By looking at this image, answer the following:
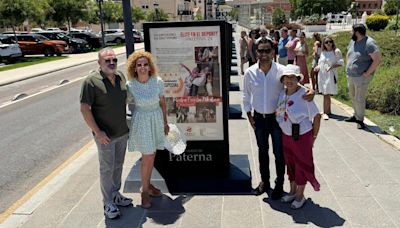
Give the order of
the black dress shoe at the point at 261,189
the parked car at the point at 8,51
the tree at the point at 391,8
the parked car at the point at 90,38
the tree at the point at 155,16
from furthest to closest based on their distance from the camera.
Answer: the tree at the point at 391,8, the tree at the point at 155,16, the parked car at the point at 90,38, the parked car at the point at 8,51, the black dress shoe at the point at 261,189

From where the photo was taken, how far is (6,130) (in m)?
9.27

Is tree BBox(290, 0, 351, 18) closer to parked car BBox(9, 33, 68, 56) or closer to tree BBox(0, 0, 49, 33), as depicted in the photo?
Answer: parked car BBox(9, 33, 68, 56)

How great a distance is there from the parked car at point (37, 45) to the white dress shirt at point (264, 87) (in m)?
29.4

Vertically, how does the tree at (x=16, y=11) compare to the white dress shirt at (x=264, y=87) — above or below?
above

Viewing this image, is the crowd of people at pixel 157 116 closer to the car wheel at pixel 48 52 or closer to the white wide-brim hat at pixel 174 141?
the white wide-brim hat at pixel 174 141

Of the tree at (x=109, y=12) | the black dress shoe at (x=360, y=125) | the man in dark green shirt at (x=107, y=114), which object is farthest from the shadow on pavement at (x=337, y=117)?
the tree at (x=109, y=12)

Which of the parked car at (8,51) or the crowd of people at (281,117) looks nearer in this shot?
the crowd of people at (281,117)

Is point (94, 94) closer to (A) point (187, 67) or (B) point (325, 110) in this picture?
(A) point (187, 67)

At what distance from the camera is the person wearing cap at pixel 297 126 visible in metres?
4.20

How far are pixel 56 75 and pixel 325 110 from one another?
15.3 metres

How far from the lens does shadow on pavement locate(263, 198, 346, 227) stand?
4.18 meters

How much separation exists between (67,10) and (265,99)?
3606 centimetres

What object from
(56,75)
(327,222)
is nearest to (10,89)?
(56,75)

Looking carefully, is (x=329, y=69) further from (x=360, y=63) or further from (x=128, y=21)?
(x=128, y=21)
